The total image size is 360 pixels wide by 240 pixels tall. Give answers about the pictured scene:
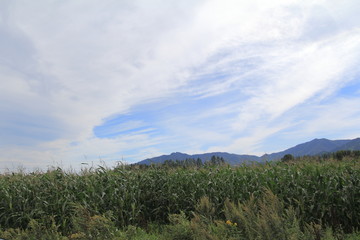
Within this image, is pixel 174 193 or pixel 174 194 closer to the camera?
pixel 174 194

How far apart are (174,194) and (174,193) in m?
0.16

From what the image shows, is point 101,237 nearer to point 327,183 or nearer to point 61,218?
point 61,218

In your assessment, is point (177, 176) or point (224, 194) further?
point (177, 176)

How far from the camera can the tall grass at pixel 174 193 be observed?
6852 millimetres

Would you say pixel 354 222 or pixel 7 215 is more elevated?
pixel 7 215

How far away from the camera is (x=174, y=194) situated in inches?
304

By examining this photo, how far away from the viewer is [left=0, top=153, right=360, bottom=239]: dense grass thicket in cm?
684

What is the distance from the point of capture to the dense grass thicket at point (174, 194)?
6836 millimetres

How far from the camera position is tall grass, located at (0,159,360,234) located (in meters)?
6.85

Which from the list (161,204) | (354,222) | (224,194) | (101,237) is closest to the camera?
(101,237)

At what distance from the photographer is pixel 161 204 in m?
8.06

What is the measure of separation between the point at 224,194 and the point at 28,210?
5.10 metres

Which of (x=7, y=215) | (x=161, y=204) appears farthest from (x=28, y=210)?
(x=161, y=204)

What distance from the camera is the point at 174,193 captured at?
7.88 m
